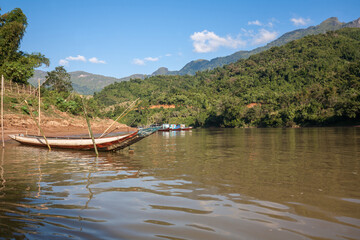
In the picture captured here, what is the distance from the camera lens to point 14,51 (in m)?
46.0

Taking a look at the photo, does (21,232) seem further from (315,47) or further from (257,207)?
(315,47)

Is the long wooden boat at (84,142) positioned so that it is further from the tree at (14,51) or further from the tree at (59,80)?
the tree at (59,80)

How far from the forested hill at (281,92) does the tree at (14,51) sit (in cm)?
6072

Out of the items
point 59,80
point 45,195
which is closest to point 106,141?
point 45,195

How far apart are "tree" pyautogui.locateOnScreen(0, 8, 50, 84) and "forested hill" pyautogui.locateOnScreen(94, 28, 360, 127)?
199 feet

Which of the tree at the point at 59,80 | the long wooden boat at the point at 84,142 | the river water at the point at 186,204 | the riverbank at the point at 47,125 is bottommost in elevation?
the river water at the point at 186,204

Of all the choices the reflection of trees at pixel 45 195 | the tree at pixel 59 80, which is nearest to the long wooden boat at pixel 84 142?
the reflection of trees at pixel 45 195

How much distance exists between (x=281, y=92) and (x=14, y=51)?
81.4 metres

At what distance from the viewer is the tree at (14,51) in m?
40.2

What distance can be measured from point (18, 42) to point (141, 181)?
47834mm

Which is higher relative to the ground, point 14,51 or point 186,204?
point 14,51

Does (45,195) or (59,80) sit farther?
(59,80)

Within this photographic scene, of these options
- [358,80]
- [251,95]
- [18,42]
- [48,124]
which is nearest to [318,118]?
[358,80]

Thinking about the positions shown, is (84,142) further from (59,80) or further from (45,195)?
(59,80)
